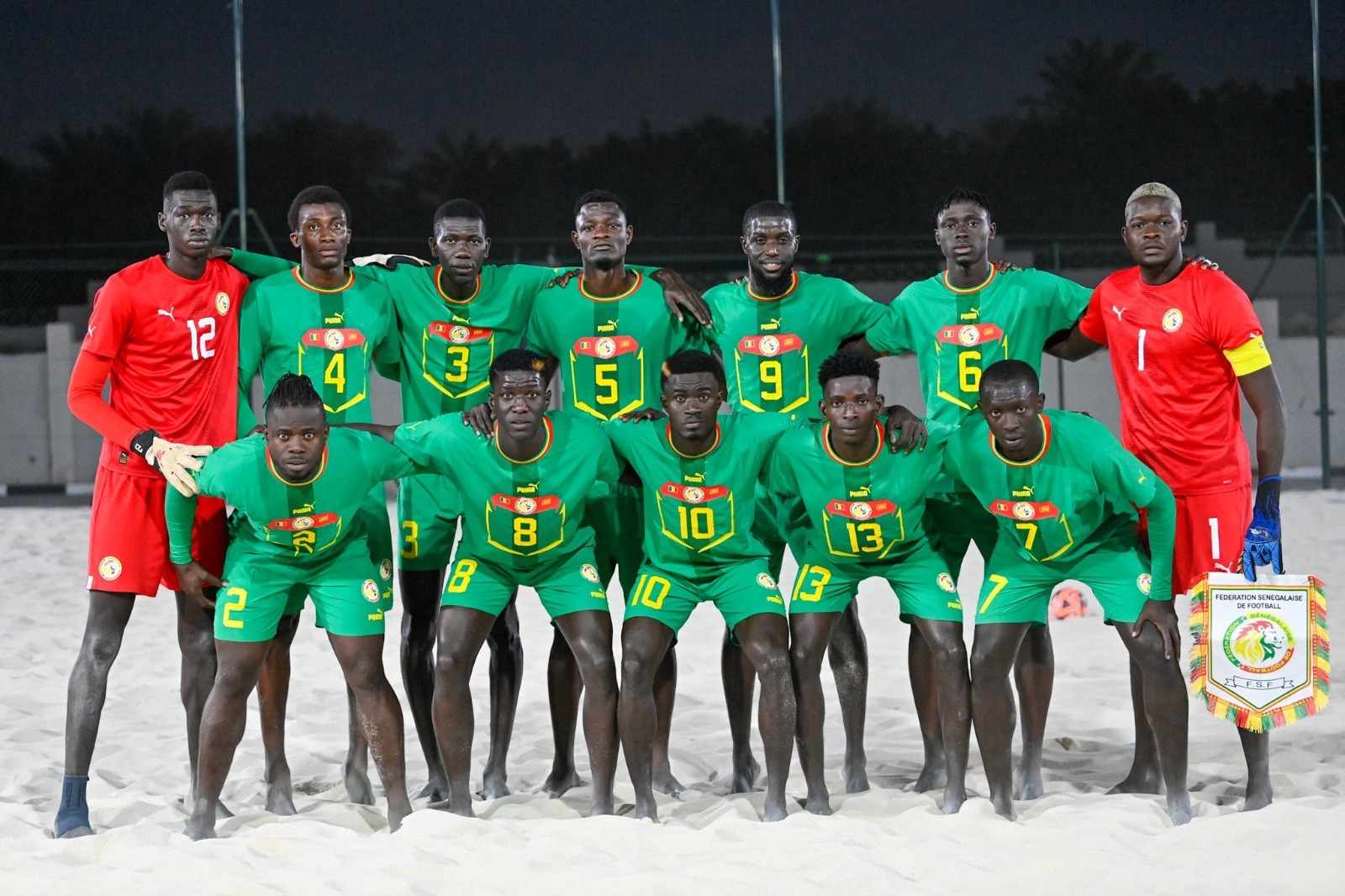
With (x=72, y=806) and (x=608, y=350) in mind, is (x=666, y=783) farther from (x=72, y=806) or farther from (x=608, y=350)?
(x=72, y=806)

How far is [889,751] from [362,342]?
99.3 inches

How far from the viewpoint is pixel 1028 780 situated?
467 centimetres

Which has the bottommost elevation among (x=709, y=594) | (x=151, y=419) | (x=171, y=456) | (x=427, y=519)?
(x=709, y=594)

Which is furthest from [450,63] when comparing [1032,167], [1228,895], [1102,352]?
[1228,895]

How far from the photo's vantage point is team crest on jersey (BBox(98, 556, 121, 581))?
436cm

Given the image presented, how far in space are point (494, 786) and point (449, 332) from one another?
1.60 meters

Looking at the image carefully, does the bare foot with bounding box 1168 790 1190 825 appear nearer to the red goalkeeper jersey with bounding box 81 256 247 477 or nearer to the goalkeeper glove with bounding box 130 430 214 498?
the goalkeeper glove with bounding box 130 430 214 498

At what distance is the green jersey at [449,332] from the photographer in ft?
16.0

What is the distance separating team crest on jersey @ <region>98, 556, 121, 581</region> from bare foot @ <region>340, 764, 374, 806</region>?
1.03 meters

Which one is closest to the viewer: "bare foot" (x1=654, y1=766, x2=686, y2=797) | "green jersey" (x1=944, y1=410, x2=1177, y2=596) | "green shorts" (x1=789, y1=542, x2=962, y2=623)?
"green jersey" (x1=944, y1=410, x2=1177, y2=596)

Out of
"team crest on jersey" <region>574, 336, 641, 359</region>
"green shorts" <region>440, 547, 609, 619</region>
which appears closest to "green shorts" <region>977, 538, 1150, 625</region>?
"green shorts" <region>440, 547, 609, 619</region>

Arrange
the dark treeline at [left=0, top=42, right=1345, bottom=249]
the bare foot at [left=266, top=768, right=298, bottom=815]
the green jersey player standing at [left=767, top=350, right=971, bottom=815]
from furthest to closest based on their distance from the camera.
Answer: the dark treeline at [left=0, top=42, right=1345, bottom=249] < the bare foot at [left=266, top=768, right=298, bottom=815] < the green jersey player standing at [left=767, top=350, right=971, bottom=815]

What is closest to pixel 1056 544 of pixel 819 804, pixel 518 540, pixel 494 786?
pixel 819 804

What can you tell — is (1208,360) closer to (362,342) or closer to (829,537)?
(829,537)
